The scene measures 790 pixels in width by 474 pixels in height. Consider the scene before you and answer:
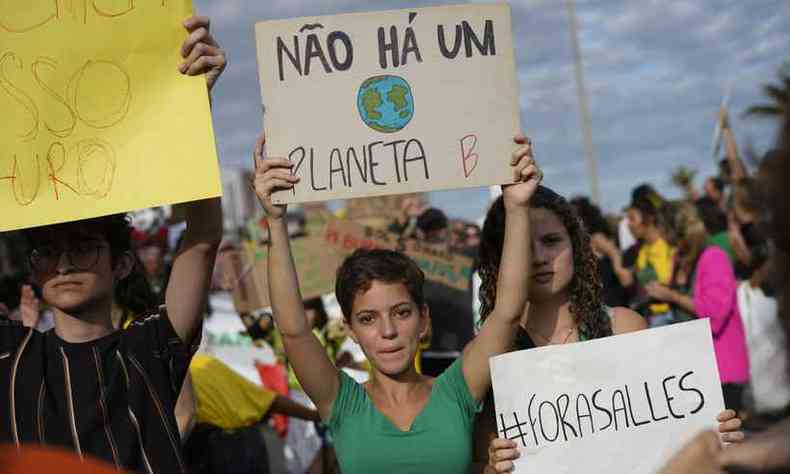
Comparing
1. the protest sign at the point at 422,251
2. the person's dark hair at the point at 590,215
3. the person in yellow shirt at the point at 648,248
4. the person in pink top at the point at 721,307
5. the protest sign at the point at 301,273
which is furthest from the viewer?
the person in yellow shirt at the point at 648,248

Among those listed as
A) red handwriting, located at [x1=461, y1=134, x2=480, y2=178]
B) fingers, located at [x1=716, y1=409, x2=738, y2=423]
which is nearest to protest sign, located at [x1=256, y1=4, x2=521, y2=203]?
red handwriting, located at [x1=461, y1=134, x2=480, y2=178]

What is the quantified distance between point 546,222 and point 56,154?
4.83ft

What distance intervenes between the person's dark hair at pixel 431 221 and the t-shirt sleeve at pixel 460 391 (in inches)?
170

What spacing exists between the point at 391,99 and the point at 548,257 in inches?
27.6

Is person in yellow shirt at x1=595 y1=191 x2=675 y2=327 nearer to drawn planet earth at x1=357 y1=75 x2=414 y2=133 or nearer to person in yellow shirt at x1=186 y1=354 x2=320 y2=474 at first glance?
person in yellow shirt at x1=186 y1=354 x2=320 y2=474

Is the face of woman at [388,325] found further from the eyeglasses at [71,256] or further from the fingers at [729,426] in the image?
the fingers at [729,426]

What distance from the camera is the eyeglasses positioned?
8.91ft

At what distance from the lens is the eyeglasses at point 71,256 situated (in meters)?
2.71

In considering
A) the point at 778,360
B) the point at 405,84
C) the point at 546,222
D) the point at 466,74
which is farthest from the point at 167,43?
the point at 778,360

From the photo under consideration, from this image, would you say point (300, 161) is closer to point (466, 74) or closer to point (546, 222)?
point (466, 74)

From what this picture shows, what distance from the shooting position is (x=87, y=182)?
8.64ft

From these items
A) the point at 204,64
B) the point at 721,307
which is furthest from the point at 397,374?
the point at 721,307

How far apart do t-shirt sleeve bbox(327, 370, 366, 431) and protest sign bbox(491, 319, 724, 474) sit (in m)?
0.45

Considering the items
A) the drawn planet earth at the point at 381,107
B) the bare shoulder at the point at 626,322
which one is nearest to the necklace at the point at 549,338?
the bare shoulder at the point at 626,322
